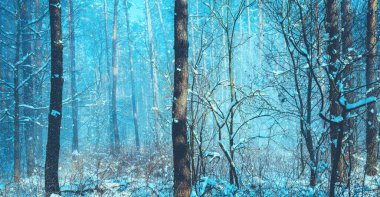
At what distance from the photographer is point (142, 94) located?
41.6 metres

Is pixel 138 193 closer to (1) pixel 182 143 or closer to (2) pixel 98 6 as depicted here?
(1) pixel 182 143

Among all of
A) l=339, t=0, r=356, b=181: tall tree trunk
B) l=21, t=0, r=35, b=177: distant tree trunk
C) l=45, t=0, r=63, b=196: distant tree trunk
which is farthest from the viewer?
l=21, t=0, r=35, b=177: distant tree trunk

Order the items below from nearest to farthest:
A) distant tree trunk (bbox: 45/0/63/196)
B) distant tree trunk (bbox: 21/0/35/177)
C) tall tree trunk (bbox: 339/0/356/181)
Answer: tall tree trunk (bbox: 339/0/356/181) < distant tree trunk (bbox: 45/0/63/196) < distant tree trunk (bbox: 21/0/35/177)

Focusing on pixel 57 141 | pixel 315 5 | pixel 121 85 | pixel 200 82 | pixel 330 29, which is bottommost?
pixel 57 141

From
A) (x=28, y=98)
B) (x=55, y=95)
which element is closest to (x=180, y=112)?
(x=55, y=95)

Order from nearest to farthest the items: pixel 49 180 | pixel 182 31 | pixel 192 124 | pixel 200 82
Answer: pixel 182 31, pixel 49 180, pixel 192 124, pixel 200 82

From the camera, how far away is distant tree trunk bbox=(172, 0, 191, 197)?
15.9 feet

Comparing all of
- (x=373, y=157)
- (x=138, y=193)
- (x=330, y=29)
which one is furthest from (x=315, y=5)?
(x=138, y=193)

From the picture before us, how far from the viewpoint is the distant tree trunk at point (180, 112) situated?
4.86 meters

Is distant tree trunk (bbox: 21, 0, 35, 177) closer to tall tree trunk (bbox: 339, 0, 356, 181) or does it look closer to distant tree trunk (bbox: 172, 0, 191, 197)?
distant tree trunk (bbox: 172, 0, 191, 197)

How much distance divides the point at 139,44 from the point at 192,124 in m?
36.0

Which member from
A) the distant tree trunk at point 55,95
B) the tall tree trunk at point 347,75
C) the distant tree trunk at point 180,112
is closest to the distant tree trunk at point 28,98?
the distant tree trunk at point 55,95

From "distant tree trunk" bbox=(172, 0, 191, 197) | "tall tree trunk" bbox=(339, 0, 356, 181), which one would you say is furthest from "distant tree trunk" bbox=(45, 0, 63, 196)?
"tall tree trunk" bbox=(339, 0, 356, 181)

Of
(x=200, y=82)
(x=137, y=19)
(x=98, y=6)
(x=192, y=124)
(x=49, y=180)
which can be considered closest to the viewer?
(x=49, y=180)
